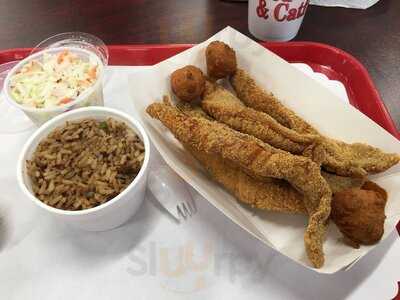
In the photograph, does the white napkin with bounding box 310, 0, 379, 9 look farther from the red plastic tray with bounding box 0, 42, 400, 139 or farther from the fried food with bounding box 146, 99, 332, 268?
the fried food with bounding box 146, 99, 332, 268

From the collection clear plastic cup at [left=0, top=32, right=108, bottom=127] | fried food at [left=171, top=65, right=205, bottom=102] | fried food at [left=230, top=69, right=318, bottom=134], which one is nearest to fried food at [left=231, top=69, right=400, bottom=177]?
fried food at [left=230, top=69, right=318, bottom=134]

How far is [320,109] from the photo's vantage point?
900 mm

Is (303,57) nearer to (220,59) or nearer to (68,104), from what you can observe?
(220,59)

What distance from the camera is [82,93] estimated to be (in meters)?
0.89

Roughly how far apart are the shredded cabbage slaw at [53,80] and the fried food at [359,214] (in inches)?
25.3

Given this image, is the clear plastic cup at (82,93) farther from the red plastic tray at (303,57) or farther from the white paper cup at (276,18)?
the white paper cup at (276,18)

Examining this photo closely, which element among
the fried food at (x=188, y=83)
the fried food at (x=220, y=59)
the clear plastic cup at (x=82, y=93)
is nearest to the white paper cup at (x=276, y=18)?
the fried food at (x=220, y=59)

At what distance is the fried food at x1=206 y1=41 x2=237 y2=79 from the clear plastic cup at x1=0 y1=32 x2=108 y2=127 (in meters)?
0.28

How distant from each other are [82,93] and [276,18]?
24.4 inches

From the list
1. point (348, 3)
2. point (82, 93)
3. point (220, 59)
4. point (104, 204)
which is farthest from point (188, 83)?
point (348, 3)

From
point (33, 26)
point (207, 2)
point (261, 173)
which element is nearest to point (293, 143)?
point (261, 173)

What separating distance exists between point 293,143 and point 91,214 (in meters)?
0.42

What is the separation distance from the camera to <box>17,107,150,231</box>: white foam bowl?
2.19 feet

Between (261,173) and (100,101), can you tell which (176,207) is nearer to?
(261,173)
